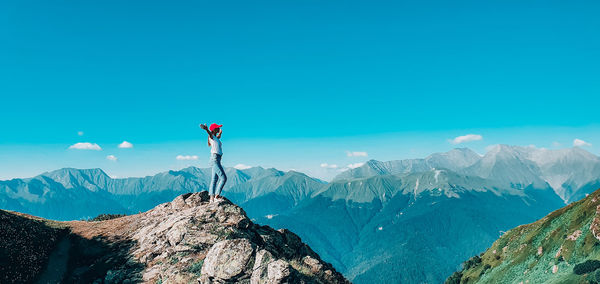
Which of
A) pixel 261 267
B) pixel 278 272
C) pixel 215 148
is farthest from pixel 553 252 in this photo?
pixel 278 272

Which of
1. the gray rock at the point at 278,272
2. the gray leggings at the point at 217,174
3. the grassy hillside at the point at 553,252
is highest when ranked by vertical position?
the gray leggings at the point at 217,174

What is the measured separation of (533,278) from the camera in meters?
127

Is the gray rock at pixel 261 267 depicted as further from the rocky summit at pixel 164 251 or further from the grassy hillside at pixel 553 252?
the grassy hillside at pixel 553 252

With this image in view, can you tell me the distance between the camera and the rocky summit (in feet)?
56.6

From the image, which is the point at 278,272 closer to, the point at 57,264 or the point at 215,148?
the point at 215,148

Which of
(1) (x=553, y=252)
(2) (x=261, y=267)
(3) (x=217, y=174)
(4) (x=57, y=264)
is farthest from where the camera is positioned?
(1) (x=553, y=252)

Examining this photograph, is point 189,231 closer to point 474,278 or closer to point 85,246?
point 85,246

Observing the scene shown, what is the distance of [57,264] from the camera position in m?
21.9

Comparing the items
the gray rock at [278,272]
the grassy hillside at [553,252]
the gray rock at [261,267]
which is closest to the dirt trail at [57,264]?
the gray rock at [261,267]

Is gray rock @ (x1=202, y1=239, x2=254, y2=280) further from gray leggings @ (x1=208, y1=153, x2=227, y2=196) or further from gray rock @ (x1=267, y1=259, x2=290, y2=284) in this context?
gray leggings @ (x1=208, y1=153, x2=227, y2=196)

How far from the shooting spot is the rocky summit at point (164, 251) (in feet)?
56.6

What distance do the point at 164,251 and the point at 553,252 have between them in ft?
531

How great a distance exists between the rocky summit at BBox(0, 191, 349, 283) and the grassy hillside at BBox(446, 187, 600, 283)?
410 ft

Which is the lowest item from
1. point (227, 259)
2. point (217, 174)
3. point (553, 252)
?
point (553, 252)
